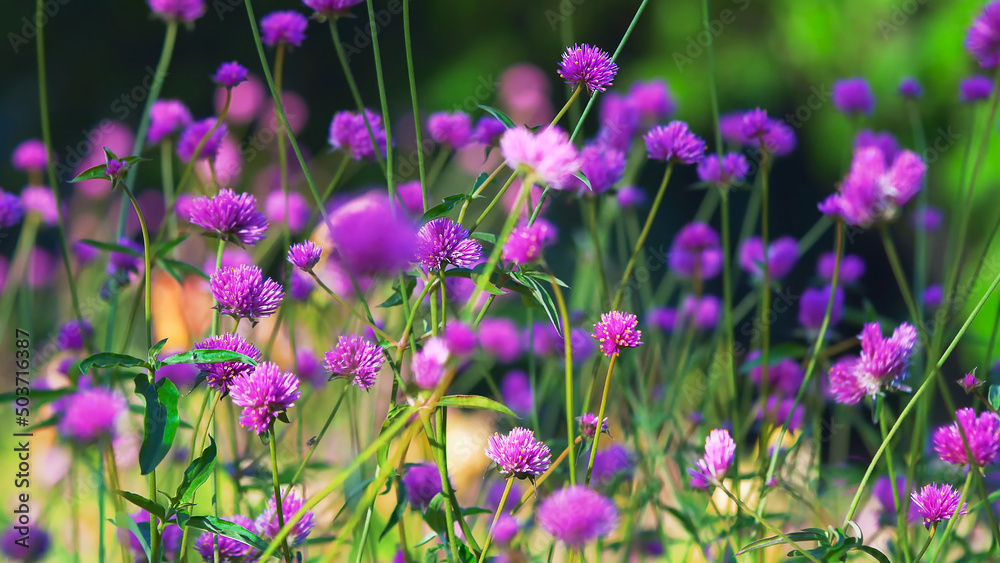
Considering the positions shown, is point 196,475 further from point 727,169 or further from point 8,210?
point 727,169

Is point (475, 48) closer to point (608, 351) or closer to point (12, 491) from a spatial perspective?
point (12, 491)

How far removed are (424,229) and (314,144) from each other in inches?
133

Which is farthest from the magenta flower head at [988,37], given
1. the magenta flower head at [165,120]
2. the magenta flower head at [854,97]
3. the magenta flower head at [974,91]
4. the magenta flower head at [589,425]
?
the magenta flower head at [165,120]

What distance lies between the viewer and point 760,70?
293 cm

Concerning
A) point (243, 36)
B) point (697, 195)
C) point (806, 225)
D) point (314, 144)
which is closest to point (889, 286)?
point (806, 225)

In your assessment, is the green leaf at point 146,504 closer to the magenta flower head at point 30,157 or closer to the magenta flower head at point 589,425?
the magenta flower head at point 589,425

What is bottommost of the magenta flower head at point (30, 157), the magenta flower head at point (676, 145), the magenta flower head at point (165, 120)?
the magenta flower head at point (676, 145)

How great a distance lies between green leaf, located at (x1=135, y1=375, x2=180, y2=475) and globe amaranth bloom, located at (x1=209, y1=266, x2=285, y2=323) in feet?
0.27

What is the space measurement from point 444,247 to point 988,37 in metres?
0.78

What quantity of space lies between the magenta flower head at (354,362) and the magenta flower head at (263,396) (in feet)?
0.15

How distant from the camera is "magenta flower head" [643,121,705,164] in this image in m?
0.88

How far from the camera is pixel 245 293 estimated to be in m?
0.67

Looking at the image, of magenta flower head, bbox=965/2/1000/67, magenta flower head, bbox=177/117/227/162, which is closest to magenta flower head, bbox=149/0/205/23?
magenta flower head, bbox=177/117/227/162

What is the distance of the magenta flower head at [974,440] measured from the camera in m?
0.67
